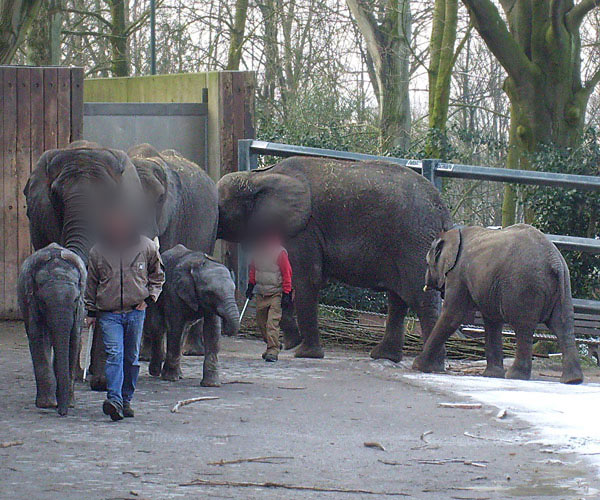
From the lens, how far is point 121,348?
7.97m

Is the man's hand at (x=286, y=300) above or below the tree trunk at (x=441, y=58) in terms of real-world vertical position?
below

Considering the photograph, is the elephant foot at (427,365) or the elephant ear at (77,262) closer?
the elephant ear at (77,262)

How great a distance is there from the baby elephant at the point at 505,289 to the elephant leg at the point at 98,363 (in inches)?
139

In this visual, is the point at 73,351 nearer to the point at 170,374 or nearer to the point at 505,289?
the point at 170,374

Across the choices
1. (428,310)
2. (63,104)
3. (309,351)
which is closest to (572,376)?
(428,310)

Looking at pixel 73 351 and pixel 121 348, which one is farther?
pixel 73 351

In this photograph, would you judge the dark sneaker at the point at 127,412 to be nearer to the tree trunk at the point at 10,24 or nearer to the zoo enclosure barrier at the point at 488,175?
the zoo enclosure barrier at the point at 488,175

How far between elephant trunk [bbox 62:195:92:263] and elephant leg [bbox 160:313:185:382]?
998mm

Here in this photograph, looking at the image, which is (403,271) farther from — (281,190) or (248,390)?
(248,390)

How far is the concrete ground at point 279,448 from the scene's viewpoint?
19.3 ft

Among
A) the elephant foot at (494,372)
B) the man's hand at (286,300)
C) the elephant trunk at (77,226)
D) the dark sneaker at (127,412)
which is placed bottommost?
the elephant foot at (494,372)

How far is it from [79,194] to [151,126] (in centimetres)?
599

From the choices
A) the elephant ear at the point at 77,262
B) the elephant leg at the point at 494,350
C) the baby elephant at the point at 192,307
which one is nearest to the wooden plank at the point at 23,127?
the baby elephant at the point at 192,307

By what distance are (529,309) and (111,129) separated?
20.8 ft
